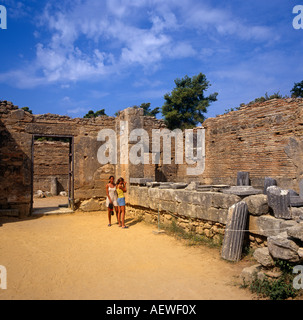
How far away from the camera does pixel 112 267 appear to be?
448cm

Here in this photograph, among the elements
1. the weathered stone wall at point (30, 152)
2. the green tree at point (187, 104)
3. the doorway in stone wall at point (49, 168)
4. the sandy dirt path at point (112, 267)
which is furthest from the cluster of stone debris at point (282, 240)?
the green tree at point (187, 104)

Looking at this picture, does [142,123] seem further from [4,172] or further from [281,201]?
[281,201]

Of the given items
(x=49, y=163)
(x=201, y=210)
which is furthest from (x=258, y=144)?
(x=49, y=163)

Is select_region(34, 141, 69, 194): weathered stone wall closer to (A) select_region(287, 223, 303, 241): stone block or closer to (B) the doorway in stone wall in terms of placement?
(B) the doorway in stone wall

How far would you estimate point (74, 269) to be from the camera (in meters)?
4.38

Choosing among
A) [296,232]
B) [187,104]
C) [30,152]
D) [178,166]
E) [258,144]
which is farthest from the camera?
[187,104]

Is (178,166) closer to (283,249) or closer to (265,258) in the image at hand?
(265,258)

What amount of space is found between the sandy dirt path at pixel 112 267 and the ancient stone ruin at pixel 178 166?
708 millimetres

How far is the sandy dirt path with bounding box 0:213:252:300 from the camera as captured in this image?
3.46m

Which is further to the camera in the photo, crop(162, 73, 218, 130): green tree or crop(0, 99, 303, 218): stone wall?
crop(162, 73, 218, 130): green tree

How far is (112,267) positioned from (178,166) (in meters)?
8.23

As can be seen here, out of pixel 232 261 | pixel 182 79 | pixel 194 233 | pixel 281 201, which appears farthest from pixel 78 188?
pixel 182 79

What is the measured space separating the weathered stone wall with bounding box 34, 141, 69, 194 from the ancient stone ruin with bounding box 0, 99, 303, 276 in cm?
748

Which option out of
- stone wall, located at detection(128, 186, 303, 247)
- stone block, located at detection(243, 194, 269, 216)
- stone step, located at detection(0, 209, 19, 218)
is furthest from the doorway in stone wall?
stone block, located at detection(243, 194, 269, 216)
